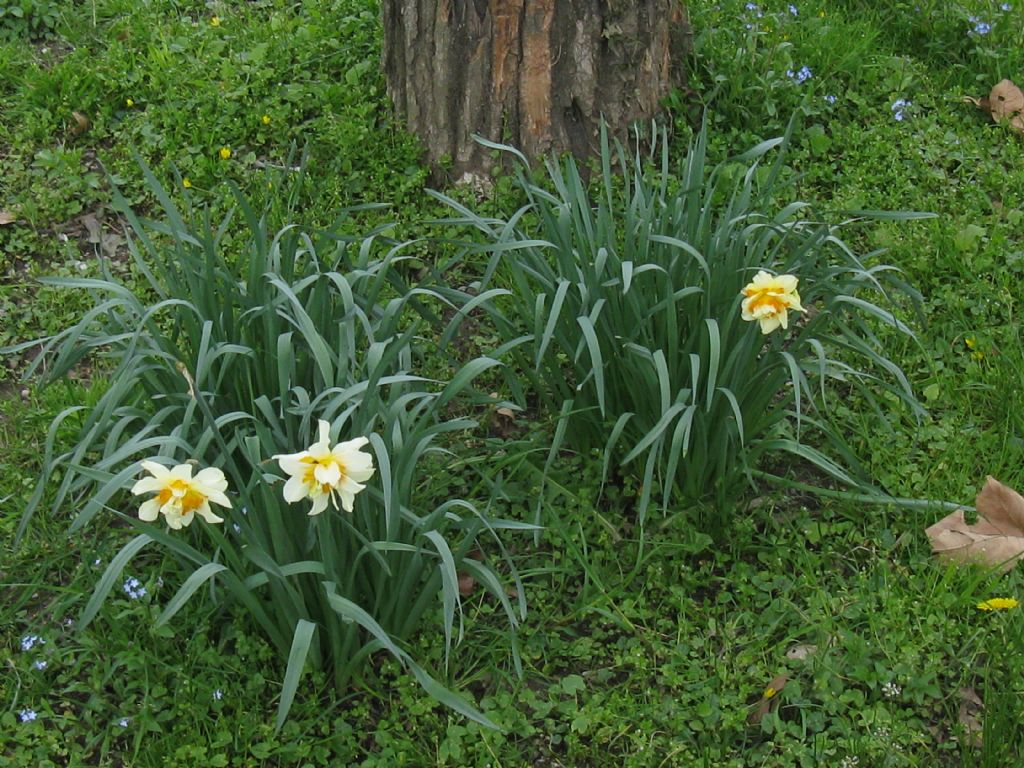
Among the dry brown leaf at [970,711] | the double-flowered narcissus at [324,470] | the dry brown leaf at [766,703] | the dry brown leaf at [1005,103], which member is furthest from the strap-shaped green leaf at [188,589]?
the dry brown leaf at [1005,103]

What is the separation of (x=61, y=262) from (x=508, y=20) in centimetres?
151

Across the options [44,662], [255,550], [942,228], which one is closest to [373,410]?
[255,550]

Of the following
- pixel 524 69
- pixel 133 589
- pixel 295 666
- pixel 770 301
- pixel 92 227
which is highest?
pixel 524 69

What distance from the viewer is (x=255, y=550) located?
2.23 meters

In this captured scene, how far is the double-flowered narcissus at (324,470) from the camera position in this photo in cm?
201

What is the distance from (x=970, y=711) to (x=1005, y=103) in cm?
244

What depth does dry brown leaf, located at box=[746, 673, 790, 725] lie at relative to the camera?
8.14 ft

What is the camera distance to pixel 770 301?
245cm

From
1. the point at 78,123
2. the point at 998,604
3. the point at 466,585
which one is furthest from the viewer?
the point at 78,123

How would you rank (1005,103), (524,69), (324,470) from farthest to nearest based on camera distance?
(1005,103) < (524,69) < (324,470)

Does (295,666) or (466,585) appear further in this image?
(466,585)

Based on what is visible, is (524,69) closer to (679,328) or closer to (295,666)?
(679,328)

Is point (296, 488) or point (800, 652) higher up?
point (296, 488)

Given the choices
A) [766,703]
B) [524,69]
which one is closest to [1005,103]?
[524,69]
